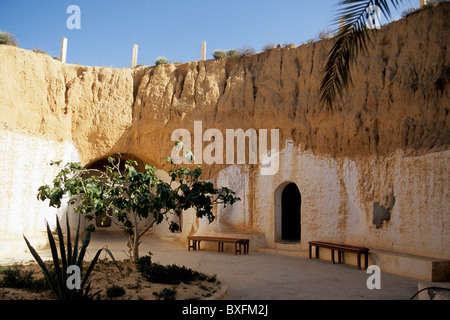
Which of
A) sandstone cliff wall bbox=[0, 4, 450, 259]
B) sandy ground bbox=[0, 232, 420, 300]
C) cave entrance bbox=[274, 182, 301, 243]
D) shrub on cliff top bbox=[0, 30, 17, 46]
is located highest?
shrub on cliff top bbox=[0, 30, 17, 46]

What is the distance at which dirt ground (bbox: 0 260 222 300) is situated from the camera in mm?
5883

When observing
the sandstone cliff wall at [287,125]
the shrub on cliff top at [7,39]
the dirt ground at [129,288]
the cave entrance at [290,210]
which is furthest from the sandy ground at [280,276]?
the shrub on cliff top at [7,39]

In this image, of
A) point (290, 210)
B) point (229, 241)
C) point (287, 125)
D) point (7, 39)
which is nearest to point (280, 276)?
point (229, 241)

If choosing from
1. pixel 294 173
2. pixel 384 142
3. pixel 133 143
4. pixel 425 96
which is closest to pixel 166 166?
pixel 133 143

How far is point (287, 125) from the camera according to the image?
14.4 m

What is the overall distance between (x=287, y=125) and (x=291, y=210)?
4.52m

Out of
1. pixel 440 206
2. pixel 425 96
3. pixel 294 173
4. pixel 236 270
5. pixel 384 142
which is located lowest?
pixel 236 270

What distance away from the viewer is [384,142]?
11.5 m

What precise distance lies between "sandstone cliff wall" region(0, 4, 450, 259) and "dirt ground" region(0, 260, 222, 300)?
6.23 m

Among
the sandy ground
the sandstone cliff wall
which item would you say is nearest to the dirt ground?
the sandy ground

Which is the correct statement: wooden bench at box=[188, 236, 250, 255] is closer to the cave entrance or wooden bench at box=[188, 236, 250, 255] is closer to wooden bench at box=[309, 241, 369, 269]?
wooden bench at box=[309, 241, 369, 269]

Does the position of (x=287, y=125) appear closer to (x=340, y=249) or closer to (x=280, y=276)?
(x=340, y=249)

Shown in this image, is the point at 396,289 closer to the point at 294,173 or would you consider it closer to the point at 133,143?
the point at 294,173

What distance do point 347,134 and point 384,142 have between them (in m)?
1.39
